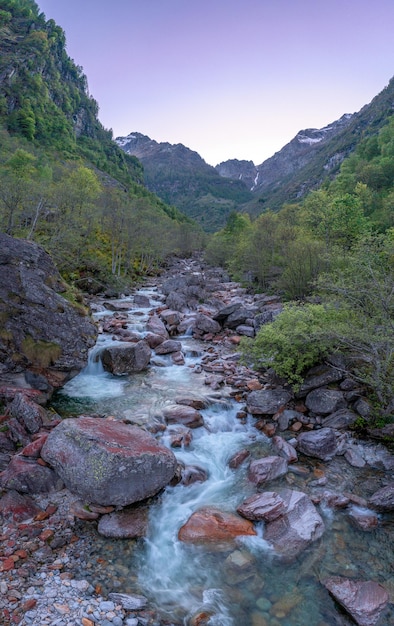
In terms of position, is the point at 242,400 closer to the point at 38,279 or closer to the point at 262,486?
the point at 262,486

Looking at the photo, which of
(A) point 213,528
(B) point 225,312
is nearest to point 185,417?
(A) point 213,528

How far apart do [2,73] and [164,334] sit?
12380 cm

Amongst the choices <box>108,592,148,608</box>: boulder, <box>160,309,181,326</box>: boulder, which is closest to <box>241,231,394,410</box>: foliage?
<box>108,592,148,608</box>: boulder

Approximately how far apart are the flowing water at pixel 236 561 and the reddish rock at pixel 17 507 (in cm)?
145

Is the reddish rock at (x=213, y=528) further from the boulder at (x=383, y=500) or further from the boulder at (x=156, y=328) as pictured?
the boulder at (x=156, y=328)

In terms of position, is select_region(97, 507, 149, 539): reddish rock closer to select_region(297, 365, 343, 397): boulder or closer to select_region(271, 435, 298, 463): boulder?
select_region(271, 435, 298, 463): boulder

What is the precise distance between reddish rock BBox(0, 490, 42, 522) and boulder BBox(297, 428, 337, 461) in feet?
25.8

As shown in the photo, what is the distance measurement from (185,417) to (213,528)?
15.2ft

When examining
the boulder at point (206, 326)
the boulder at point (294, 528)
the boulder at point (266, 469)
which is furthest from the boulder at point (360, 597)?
the boulder at point (206, 326)

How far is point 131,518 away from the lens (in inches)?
305

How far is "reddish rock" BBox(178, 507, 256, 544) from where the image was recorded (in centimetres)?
766

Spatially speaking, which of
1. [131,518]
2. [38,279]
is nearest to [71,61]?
[38,279]

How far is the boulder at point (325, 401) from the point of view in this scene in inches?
490

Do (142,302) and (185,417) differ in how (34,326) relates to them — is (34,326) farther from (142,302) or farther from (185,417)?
(142,302)
